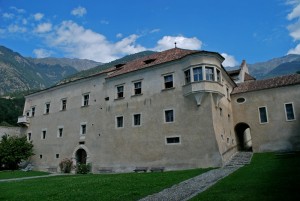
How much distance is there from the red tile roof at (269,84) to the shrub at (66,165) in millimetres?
23208

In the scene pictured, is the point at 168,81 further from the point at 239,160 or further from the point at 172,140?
the point at 239,160

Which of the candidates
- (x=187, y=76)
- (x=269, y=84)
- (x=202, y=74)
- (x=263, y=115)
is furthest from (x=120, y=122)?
(x=269, y=84)

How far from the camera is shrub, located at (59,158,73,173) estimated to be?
33656 mm

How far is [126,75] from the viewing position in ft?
104

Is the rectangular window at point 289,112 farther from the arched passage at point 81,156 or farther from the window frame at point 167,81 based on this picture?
the arched passage at point 81,156

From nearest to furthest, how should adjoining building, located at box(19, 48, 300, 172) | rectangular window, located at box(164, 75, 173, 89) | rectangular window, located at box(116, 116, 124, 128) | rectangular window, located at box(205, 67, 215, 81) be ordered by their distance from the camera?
adjoining building, located at box(19, 48, 300, 172) → rectangular window, located at box(205, 67, 215, 81) → rectangular window, located at box(164, 75, 173, 89) → rectangular window, located at box(116, 116, 124, 128)

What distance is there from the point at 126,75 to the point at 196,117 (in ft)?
34.8

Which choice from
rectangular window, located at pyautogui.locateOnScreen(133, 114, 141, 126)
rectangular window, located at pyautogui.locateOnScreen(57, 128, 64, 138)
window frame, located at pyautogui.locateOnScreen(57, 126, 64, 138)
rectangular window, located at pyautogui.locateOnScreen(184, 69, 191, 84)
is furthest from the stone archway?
rectangular window, located at pyautogui.locateOnScreen(184, 69, 191, 84)

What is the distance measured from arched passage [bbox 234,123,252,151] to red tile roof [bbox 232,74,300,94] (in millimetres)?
4696

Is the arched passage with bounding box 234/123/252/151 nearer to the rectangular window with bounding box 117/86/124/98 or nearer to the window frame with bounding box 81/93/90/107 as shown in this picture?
the rectangular window with bounding box 117/86/124/98

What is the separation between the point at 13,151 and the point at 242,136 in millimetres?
32449

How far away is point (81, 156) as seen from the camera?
35.5 meters

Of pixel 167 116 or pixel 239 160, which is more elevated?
pixel 167 116

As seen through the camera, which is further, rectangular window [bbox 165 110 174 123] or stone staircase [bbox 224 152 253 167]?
rectangular window [bbox 165 110 174 123]
